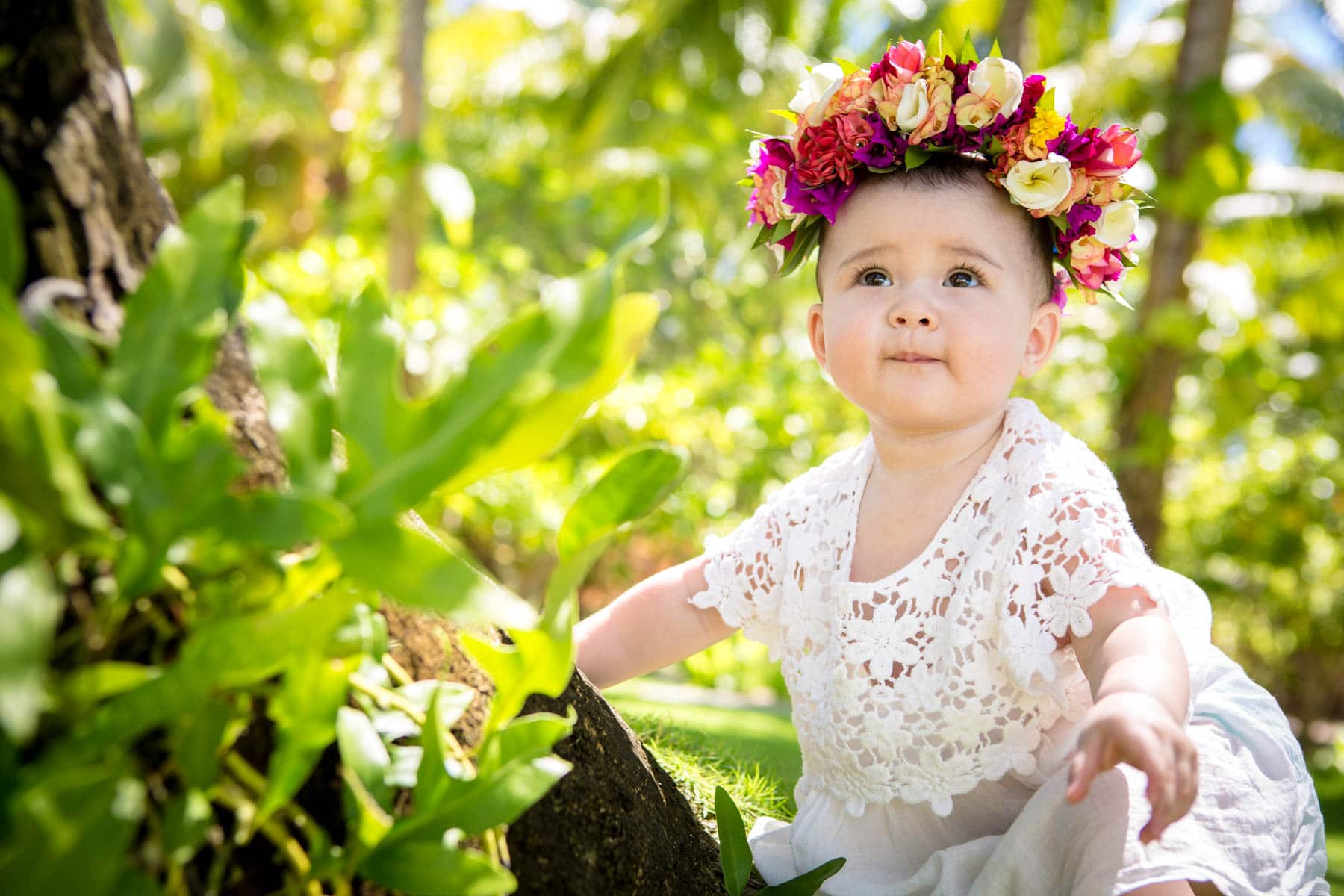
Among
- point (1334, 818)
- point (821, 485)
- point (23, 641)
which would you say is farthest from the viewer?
point (1334, 818)

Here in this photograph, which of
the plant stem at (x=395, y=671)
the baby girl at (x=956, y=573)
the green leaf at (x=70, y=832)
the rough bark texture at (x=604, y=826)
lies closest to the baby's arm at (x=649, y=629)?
the baby girl at (x=956, y=573)

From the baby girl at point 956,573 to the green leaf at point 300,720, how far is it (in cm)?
85

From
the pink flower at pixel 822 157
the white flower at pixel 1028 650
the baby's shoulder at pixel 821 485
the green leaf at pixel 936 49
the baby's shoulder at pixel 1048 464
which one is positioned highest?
the green leaf at pixel 936 49

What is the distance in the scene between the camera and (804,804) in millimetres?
1657

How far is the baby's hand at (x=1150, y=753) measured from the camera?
3.27 feet

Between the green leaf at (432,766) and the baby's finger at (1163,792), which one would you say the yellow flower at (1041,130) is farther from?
the green leaf at (432,766)

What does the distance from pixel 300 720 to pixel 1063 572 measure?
3.12 feet

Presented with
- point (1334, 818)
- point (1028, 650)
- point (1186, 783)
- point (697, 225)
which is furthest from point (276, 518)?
point (697, 225)

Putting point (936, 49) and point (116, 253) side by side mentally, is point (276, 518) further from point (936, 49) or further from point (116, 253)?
point (936, 49)

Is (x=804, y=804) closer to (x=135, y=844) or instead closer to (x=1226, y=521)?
(x=135, y=844)

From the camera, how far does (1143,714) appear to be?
3.36ft

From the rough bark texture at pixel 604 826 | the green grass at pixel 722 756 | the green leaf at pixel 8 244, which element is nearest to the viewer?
the green leaf at pixel 8 244

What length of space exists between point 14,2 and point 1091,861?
1321 mm

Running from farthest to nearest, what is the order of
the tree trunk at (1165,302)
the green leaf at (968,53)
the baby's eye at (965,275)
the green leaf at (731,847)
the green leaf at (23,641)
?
1. the tree trunk at (1165,302)
2. the green leaf at (968,53)
3. the baby's eye at (965,275)
4. the green leaf at (731,847)
5. the green leaf at (23,641)
